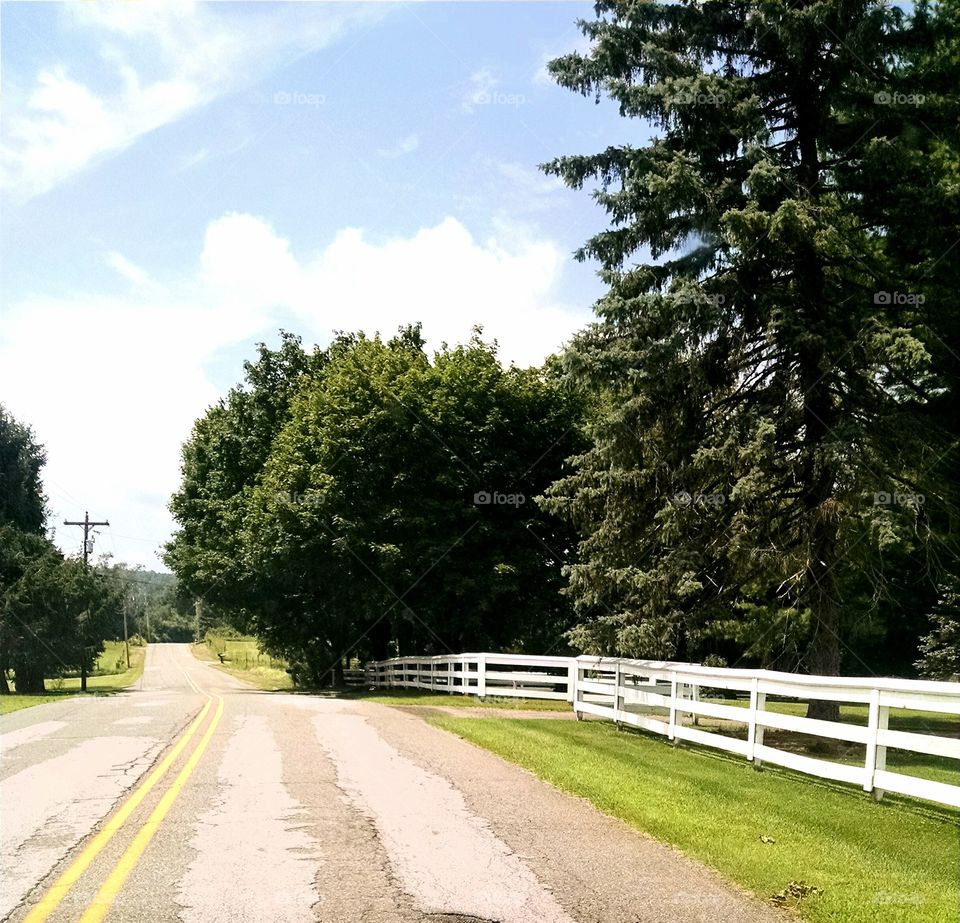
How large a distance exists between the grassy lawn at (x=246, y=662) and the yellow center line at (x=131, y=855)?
1482 inches

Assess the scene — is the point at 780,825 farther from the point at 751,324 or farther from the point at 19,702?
the point at 19,702

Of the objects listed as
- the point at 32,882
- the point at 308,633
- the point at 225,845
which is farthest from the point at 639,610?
the point at 308,633

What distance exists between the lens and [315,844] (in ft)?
24.4

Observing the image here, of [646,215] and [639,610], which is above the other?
[646,215]

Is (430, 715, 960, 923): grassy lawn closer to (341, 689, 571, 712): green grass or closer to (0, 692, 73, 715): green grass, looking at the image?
(341, 689, 571, 712): green grass

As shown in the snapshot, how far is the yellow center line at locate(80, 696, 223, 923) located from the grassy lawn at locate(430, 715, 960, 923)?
392cm

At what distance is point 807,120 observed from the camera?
1750 cm

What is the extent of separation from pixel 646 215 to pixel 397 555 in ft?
50.9

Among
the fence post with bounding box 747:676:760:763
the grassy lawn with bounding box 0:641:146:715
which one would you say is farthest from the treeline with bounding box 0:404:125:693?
the fence post with bounding box 747:676:760:763

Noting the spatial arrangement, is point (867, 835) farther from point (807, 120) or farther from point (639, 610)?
point (807, 120)

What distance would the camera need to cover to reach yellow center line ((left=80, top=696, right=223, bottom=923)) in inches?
227

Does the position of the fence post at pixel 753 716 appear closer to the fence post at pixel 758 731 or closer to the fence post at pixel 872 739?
the fence post at pixel 758 731

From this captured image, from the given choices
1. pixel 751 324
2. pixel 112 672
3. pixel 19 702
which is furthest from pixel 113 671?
pixel 751 324

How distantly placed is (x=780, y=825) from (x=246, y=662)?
311 feet
